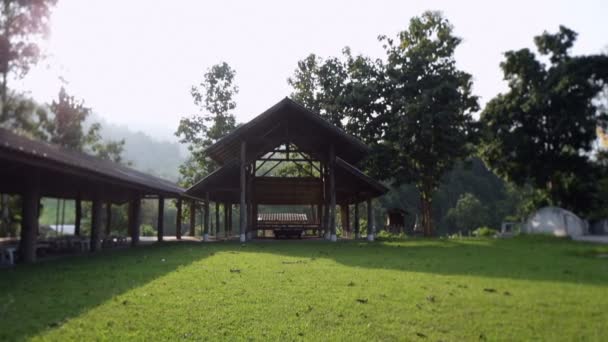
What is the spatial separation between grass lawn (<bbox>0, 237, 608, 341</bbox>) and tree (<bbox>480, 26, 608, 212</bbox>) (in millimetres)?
21435

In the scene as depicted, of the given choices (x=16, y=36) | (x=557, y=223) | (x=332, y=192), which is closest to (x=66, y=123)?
(x=16, y=36)

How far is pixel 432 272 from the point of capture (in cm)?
940

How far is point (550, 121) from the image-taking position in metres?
29.5

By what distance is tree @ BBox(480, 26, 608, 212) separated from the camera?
1109 inches

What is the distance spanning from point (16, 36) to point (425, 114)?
86.4ft

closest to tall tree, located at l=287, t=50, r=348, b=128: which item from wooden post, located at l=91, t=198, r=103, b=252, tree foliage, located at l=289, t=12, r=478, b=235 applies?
tree foliage, located at l=289, t=12, r=478, b=235

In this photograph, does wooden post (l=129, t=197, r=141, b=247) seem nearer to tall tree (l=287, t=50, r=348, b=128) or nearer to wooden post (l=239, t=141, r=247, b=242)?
wooden post (l=239, t=141, r=247, b=242)

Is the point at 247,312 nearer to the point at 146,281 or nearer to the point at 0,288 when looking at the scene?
the point at 146,281

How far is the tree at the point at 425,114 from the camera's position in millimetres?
25344

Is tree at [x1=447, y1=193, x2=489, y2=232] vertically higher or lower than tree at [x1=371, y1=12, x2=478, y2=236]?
lower

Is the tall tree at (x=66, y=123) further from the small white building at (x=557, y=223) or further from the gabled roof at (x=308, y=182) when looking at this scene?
the small white building at (x=557, y=223)

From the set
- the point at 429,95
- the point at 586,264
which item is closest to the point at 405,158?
the point at 429,95

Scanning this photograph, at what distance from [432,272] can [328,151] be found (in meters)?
12.4

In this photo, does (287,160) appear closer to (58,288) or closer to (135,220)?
(135,220)
